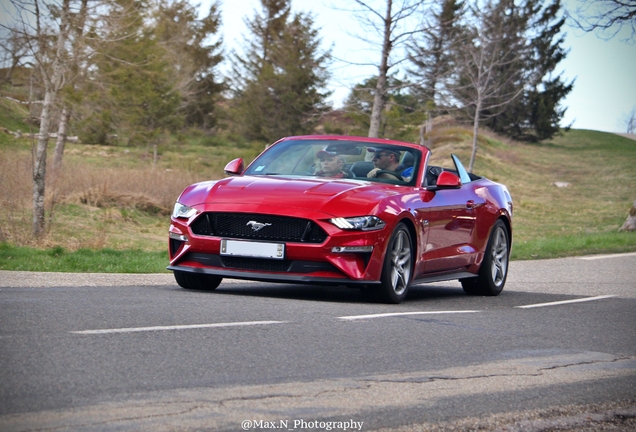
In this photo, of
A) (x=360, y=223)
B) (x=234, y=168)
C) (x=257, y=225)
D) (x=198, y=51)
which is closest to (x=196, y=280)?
(x=257, y=225)

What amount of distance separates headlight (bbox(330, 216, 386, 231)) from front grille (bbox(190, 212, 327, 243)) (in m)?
0.16

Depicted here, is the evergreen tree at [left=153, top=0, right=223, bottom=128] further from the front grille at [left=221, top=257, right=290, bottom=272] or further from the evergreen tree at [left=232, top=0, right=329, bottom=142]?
the front grille at [left=221, top=257, right=290, bottom=272]

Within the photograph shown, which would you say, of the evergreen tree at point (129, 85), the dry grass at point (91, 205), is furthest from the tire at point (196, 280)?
the evergreen tree at point (129, 85)

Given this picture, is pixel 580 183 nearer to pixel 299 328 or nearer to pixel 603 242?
pixel 603 242

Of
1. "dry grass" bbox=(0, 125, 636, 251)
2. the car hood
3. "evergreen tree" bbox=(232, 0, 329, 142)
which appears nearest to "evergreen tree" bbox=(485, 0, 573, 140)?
"dry grass" bbox=(0, 125, 636, 251)

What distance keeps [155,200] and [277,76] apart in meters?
37.2

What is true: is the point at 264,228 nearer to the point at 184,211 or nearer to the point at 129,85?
the point at 184,211

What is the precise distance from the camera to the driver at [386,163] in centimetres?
954

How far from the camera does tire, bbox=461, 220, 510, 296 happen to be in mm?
10875

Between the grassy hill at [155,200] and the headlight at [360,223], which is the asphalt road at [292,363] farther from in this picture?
the grassy hill at [155,200]

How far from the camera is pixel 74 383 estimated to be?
433 centimetres

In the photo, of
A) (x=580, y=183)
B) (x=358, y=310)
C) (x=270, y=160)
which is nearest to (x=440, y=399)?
(x=358, y=310)

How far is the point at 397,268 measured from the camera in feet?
28.6

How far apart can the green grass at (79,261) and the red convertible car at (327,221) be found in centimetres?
306
